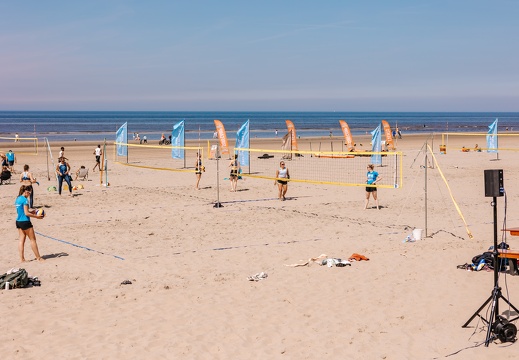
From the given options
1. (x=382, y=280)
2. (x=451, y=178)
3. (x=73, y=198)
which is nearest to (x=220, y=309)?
(x=382, y=280)

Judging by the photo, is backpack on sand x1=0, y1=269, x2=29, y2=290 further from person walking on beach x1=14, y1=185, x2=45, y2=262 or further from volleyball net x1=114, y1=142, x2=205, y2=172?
volleyball net x1=114, y1=142, x2=205, y2=172

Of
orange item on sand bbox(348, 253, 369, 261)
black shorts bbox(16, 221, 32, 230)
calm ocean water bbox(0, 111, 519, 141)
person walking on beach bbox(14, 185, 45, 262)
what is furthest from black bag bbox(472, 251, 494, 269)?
calm ocean water bbox(0, 111, 519, 141)

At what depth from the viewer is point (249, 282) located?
34.5ft

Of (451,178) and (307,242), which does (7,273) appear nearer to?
(307,242)

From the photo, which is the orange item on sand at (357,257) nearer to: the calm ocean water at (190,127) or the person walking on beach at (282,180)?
the person walking on beach at (282,180)

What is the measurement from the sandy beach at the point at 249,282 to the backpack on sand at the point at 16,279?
205mm

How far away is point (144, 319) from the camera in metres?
8.74

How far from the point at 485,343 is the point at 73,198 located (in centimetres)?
1561

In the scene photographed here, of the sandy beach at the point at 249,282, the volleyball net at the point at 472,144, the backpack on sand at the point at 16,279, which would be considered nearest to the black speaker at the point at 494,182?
the sandy beach at the point at 249,282

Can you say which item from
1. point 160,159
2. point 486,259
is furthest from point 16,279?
point 160,159

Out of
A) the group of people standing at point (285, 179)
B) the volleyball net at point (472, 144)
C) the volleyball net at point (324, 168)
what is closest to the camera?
the group of people standing at point (285, 179)

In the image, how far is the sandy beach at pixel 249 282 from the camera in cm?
785

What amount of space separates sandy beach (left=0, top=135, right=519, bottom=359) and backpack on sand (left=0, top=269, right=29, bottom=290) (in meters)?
0.20

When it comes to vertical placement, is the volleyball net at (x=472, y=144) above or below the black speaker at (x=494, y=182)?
below
